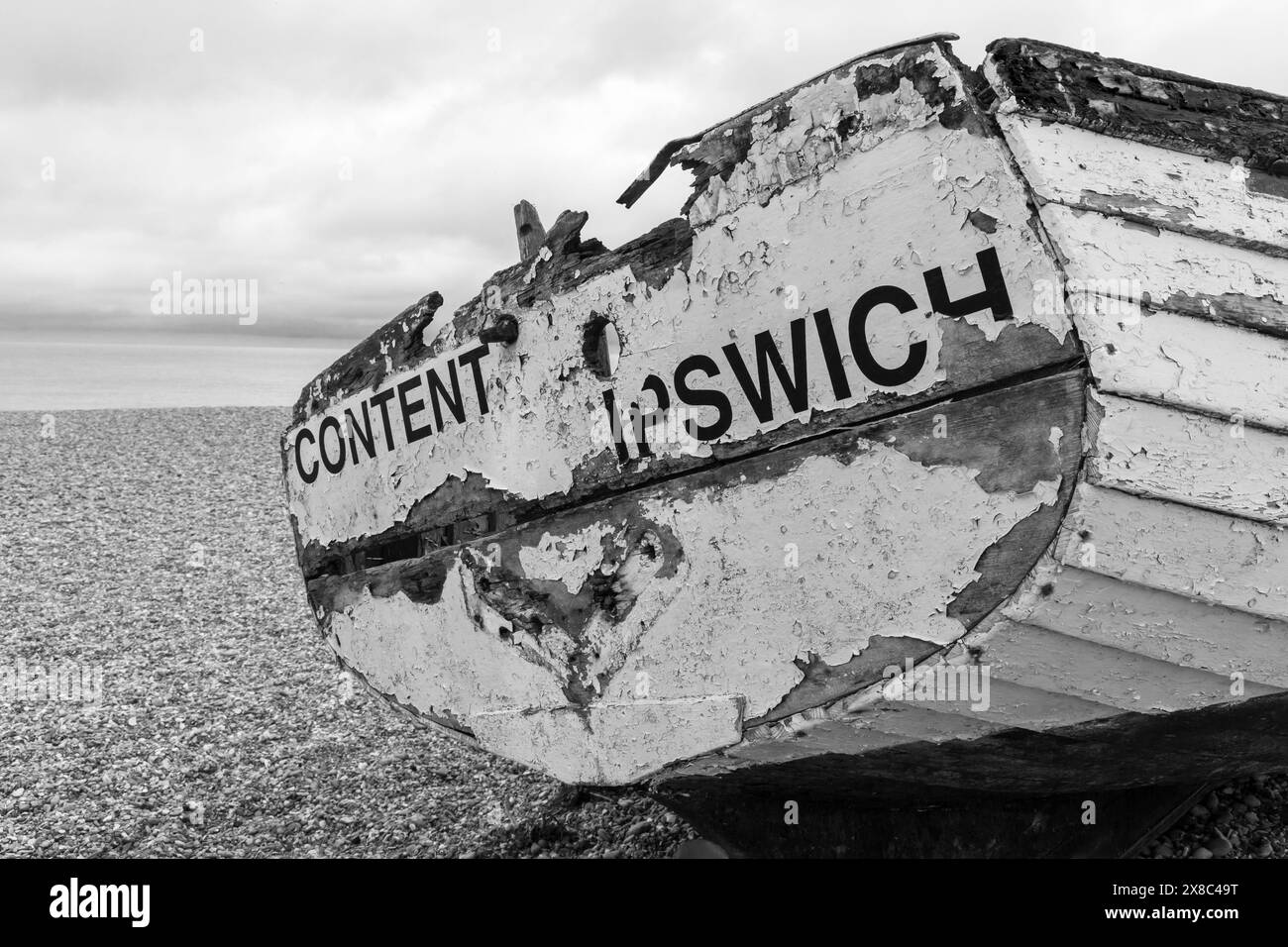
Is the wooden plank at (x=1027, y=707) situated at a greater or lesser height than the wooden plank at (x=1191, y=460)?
lesser

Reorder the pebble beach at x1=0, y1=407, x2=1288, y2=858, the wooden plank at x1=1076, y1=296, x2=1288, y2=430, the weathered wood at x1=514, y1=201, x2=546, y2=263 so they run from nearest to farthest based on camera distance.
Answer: the wooden plank at x1=1076, y1=296, x2=1288, y2=430 → the weathered wood at x1=514, y1=201, x2=546, y2=263 → the pebble beach at x1=0, y1=407, x2=1288, y2=858

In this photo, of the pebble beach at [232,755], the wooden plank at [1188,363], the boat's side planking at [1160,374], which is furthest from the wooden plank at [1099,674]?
the pebble beach at [232,755]

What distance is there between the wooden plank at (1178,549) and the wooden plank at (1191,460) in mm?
26

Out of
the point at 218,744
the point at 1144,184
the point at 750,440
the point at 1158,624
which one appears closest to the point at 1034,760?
the point at 1158,624

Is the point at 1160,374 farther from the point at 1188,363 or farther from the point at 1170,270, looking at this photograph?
the point at 1170,270

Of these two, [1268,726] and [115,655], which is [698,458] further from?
[115,655]

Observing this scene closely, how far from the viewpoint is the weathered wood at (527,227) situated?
11.4 ft

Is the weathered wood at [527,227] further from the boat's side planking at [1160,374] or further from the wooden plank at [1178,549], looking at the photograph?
the wooden plank at [1178,549]

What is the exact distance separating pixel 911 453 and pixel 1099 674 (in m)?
0.61

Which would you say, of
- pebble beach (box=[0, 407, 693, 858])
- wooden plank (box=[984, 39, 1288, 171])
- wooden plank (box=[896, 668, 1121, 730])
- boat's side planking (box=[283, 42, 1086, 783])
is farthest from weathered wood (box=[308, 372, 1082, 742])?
pebble beach (box=[0, 407, 693, 858])

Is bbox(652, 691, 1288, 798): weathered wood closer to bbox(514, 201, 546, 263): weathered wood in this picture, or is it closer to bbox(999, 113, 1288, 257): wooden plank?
bbox(999, 113, 1288, 257): wooden plank

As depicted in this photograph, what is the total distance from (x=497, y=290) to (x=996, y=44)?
154cm

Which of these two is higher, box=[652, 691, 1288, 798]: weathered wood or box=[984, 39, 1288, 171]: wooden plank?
box=[984, 39, 1288, 171]: wooden plank

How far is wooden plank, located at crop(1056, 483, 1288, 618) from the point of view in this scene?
2.00 meters
